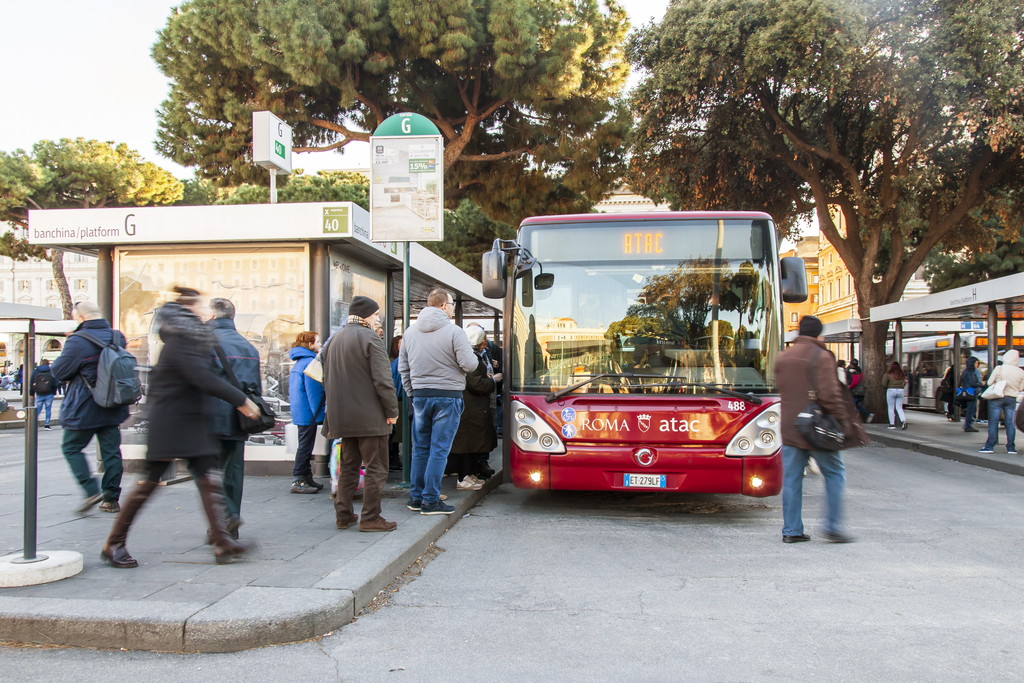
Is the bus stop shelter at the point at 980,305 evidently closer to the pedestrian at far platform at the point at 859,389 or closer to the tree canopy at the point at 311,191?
the pedestrian at far platform at the point at 859,389

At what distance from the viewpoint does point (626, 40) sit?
18.4 m

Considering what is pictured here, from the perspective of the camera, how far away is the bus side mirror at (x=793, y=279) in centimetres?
725

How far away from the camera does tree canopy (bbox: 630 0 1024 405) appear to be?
15.6m

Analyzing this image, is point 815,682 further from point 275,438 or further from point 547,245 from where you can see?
point 275,438

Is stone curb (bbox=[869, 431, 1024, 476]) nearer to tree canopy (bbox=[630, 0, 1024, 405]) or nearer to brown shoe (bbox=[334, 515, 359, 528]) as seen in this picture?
tree canopy (bbox=[630, 0, 1024, 405])

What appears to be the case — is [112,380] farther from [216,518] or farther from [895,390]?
[895,390]

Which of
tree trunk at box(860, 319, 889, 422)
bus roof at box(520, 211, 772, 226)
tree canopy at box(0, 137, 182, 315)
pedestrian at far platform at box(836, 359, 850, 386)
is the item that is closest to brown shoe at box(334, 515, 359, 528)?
bus roof at box(520, 211, 772, 226)

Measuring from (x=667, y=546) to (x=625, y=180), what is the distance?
14922 millimetres

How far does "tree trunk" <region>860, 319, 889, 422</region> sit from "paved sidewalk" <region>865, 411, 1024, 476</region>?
0.63 metres

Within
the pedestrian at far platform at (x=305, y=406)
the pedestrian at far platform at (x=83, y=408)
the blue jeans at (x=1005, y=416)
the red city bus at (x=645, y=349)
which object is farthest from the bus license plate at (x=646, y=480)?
the blue jeans at (x=1005, y=416)

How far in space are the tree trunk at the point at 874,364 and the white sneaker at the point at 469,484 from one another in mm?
15668

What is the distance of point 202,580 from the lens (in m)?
4.57

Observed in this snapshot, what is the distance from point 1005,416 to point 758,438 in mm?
9106

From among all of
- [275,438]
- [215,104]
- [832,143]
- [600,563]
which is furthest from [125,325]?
[832,143]
